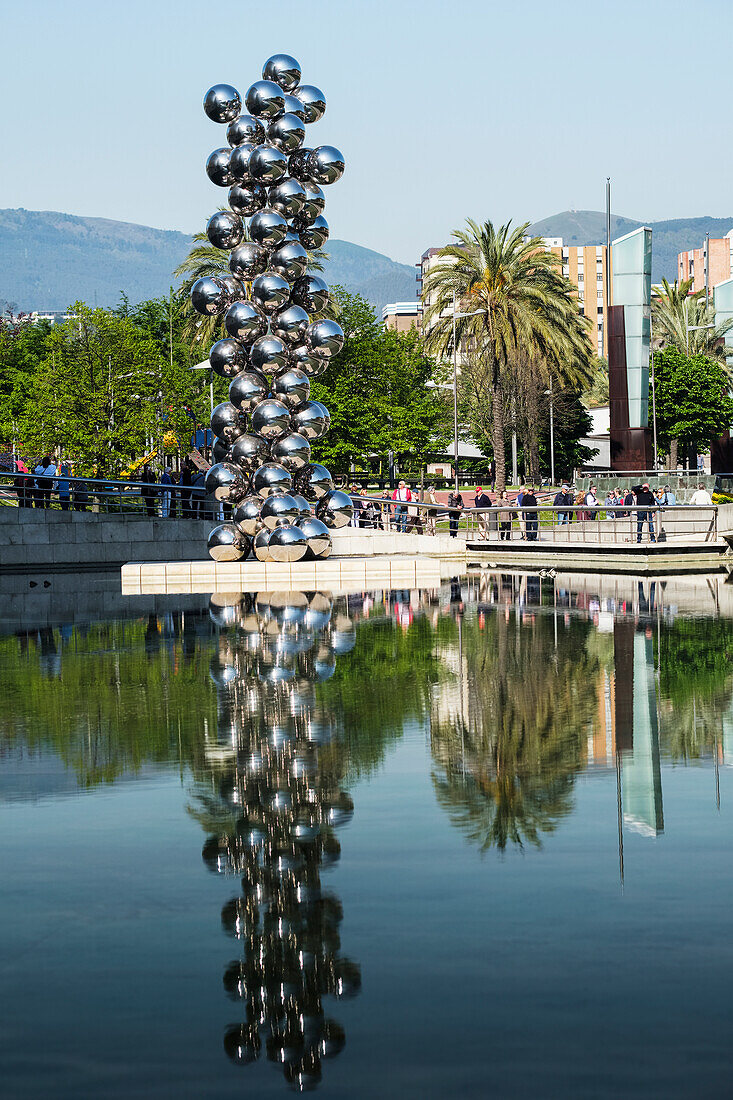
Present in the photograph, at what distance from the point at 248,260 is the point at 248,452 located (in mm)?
3392

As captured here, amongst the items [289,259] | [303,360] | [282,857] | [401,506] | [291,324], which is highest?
[289,259]

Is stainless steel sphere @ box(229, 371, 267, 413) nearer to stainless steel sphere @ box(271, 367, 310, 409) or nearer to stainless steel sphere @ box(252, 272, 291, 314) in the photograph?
stainless steel sphere @ box(271, 367, 310, 409)

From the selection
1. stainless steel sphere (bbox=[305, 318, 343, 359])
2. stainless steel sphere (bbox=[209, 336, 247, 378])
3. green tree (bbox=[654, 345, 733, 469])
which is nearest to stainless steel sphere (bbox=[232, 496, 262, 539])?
stainless steel sphere (bbox=[209, 336, 247, 378])

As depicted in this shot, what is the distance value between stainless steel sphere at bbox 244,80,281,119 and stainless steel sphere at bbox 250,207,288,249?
176 cm

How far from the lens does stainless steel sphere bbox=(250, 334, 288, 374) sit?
23031mm

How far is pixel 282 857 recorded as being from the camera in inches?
243

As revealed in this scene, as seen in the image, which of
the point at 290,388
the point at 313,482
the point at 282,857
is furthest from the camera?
the point at 313,482

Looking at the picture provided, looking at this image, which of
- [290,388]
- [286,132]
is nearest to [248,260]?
[286,132]

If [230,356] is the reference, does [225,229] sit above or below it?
above

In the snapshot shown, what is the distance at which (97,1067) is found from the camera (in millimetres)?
3924

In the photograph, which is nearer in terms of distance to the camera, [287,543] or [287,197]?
[287,197]

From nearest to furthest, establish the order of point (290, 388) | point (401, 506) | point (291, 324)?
point (290, 388), point (291, 324), point (401, 506)

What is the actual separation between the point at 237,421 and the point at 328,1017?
19817mm

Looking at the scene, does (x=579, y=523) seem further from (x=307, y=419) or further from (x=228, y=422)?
(x=228, y=422)
